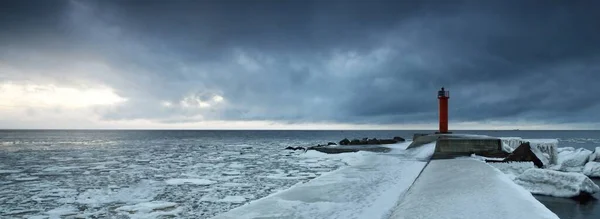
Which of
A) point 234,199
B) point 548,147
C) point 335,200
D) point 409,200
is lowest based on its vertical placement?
point 234,199

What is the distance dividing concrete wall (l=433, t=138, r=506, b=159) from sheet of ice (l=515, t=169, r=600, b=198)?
1077cm

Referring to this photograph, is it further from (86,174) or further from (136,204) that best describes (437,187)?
(86,174)

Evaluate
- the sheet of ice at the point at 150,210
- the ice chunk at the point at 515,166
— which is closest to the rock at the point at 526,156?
the ice chunk at the point at 515,166

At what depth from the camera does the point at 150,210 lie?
407 inches

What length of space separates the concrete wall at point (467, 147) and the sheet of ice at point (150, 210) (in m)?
17.0

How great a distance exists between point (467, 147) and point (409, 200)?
54.5ft

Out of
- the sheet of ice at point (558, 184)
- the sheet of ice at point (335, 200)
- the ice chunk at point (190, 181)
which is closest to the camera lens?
the sheet of ice at point (335, 200)

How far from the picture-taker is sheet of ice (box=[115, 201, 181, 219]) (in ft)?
32.0

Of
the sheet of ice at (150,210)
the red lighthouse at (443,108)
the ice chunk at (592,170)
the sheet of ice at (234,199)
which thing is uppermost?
the red lighthouse at (443,108)

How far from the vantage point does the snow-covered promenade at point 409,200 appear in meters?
7.87

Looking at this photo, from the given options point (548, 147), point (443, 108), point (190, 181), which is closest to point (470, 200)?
point (190, 181)

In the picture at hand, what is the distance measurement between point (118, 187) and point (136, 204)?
13.6ft

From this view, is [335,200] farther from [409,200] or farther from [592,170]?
[592,170]

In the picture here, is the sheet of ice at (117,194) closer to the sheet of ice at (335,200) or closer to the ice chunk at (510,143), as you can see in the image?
the sheet of ice at (335,200)
